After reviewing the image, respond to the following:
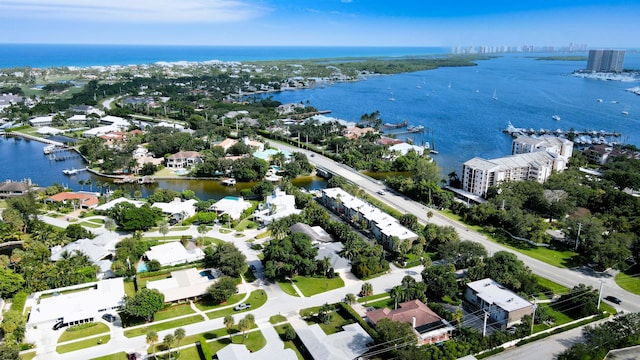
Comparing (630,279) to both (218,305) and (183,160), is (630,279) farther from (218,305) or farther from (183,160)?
(183,160)

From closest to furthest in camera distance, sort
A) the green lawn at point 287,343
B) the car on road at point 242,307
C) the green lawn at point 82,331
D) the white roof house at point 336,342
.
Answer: the white roof house at point 336,342 → the green lawn at point 287,343 → the green lawn at point 82,331 → the car on road at point 242,307

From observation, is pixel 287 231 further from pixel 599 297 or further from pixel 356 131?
pixel 356 131

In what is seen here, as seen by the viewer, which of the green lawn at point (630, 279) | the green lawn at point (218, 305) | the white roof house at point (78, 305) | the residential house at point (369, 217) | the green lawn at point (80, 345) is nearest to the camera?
the green lawn at point (80, 345)

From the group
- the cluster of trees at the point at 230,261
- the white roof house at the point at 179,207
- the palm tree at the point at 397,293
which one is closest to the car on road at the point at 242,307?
the cluster of trees at the point at 230,261

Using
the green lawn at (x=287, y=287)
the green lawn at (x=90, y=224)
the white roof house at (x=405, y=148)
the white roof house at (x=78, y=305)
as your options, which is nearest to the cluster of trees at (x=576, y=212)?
the white roof house at (x=405, y=148)

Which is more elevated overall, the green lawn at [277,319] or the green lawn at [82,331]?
the green lawn at [82,331]

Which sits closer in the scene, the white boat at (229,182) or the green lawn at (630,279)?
the green lawn at (630,279)

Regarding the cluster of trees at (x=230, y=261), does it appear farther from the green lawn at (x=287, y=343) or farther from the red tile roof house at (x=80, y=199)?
the red tile roof house at (x=80, y=199)

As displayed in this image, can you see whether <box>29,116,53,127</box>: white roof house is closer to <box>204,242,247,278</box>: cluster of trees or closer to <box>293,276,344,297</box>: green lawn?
<box>204,242,247,278</box>: cluster of trees

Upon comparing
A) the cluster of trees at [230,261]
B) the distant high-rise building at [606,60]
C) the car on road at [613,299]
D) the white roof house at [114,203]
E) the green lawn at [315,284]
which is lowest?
the car on road at [613,299]
